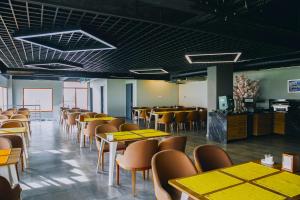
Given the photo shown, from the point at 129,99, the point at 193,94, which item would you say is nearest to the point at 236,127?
the point at 193,94

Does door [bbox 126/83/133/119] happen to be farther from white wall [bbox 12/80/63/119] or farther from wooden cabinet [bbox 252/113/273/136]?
wooden cabinet [bbox 252/113/273/136]

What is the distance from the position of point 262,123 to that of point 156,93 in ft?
22.8

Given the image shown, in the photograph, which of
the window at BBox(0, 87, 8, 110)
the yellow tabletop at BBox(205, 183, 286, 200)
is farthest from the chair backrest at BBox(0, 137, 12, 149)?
the window at BBox(0, 87, 8, 110)

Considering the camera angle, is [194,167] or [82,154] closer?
[194,167]

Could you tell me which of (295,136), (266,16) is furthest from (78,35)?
(295,136)

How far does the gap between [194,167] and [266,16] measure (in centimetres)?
292

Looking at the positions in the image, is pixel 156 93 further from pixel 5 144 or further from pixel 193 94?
pixel 5 144

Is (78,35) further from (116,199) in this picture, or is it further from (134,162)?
(116,199)

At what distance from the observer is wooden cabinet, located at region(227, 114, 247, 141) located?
6.69 metres

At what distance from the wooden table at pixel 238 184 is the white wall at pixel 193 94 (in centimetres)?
1072

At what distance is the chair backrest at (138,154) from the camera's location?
9.80 feet

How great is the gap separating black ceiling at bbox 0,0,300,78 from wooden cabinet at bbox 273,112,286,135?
3.36 m

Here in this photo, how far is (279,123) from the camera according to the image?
8094mm

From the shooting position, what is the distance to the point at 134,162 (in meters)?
2.99
